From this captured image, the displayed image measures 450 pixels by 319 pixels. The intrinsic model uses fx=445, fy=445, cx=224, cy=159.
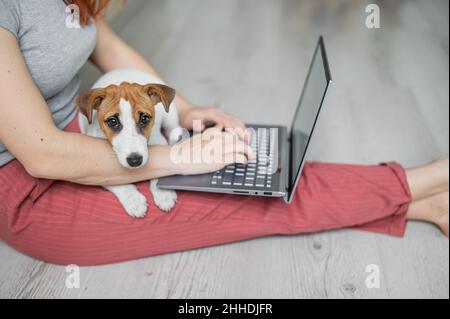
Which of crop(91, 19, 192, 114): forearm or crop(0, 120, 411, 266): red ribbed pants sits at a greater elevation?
crop(91, 19, 192, 114): forearm

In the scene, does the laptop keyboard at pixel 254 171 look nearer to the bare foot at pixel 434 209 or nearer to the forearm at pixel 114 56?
the forearm at pixel 114 56

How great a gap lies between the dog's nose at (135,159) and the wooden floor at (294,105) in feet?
1.51

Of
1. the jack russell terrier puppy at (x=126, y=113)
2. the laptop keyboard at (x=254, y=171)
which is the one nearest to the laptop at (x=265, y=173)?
the laptop keyboard at (x=254, y=171)

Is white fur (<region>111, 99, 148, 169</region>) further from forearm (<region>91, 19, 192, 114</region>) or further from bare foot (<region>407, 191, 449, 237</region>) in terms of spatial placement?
bare foot (<region>407, 191, 449, 237</region>)

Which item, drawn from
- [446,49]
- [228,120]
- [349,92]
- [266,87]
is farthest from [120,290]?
[446,49]

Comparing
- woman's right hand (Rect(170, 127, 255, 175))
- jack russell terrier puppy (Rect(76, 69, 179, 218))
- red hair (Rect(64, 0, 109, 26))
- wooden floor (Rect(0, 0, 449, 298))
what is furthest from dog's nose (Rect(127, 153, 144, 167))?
wooden floor (Rect(0, 0, 449, 298))

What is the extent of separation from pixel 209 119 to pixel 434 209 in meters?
0.70

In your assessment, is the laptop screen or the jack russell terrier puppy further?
the laptop screen

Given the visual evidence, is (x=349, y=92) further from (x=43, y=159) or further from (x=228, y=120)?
(x=43, y=159)

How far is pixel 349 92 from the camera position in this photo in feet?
6.62

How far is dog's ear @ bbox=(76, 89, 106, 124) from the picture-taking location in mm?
695

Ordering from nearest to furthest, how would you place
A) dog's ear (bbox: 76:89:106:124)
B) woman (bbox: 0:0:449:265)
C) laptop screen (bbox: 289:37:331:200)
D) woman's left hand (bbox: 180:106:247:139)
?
dog's ear (bbox: 76:89:106:124) → woman (bbox: 0:0:449:265) → laptop screen (bbox: 289:37:331:200) → woman's left hand (bbox: 180:106:247:139)

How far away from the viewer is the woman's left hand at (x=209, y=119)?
1106 mm

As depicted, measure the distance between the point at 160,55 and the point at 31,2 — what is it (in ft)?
4.15
